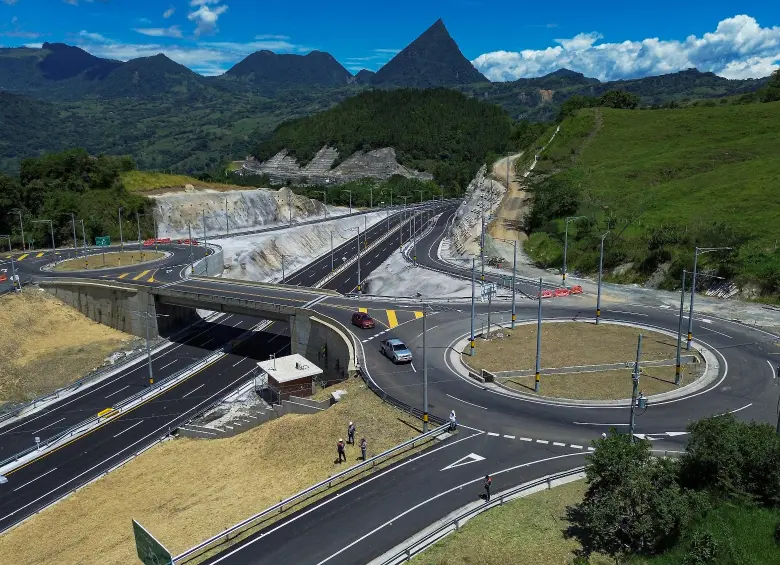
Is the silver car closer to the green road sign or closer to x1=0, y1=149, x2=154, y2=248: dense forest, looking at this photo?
the green road sign

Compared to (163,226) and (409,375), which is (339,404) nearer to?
(409,375)

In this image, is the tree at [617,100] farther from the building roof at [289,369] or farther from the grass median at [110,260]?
the building roof at [289,369]

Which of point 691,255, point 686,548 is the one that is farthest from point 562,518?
point 691,255

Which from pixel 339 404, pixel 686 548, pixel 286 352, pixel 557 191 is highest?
pixel 557 191

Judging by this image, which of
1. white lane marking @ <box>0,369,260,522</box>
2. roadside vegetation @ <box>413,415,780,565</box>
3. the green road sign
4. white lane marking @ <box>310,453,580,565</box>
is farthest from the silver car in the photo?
the green road sign


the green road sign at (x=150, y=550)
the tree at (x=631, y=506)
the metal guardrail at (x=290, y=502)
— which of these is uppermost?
the green road sign at (x=150, y=550)

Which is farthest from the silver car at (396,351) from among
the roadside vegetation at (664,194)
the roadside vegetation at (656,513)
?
the roadside vegetation at (664,194)
